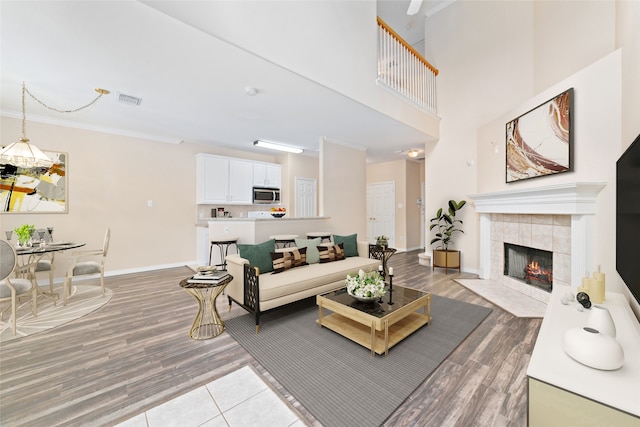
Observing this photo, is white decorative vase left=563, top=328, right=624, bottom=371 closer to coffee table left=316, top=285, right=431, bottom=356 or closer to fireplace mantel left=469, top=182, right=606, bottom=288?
coffee table left=316, top=285, right=431, bottom=356

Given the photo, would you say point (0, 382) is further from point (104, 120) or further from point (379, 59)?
point (379, 59)

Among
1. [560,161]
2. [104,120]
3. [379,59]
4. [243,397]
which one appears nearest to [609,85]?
[560,161]

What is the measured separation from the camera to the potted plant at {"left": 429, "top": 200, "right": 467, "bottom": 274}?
493 cm

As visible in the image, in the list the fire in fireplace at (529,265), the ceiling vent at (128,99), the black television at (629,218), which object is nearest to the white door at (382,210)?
the fire in fireplace at (529,265)

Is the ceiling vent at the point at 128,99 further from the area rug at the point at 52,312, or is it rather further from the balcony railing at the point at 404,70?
the balcony railing at the point at 404,70

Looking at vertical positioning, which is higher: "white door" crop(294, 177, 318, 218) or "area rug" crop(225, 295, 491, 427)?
"white door" crop(294, 177, 318, 218)

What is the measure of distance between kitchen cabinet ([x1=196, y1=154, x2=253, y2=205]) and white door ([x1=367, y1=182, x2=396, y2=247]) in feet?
13.1

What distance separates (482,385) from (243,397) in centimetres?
168

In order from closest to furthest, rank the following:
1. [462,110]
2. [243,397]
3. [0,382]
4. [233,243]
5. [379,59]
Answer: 1. [243,397]
2. [0,382]
3. [379,59]
4. [233,243]
5. [462,110]

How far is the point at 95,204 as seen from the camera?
178 inches

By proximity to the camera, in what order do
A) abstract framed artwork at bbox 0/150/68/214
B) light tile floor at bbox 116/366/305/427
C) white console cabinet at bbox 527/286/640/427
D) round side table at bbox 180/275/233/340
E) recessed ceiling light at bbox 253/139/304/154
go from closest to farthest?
white console cabinet at bbox 527/286/640/427 → light tile floor at bbox 116/366/305/427 → round side table at bbox 180/275/233/340 → abstract framed artwork at bbox 0/150/68/214 → recessed ceiling light at bbox 253/139/304/154

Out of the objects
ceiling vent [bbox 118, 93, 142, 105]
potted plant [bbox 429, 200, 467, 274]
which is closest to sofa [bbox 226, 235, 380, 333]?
potted plant [bbox 429, 200, 467, 274]

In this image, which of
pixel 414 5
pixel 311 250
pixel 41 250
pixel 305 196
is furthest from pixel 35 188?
pixel 414 5

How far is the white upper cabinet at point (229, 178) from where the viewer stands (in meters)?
5.57
